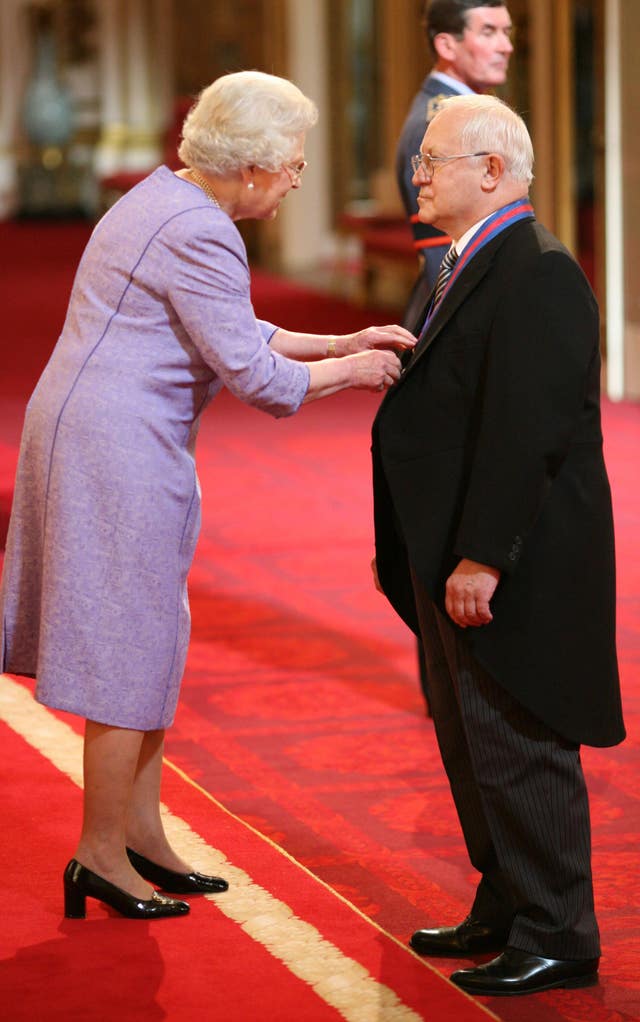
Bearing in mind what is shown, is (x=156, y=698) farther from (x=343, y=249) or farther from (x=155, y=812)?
(x=343, y=249)

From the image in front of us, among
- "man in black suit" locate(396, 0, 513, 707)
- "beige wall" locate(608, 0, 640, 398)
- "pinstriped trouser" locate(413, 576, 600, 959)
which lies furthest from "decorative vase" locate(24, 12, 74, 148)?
"pinstriped trouser" locate(413, 576, 600, 959)

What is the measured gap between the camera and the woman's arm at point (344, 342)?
3.26 m

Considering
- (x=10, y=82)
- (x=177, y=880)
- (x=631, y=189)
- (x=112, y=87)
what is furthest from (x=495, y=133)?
(x=10, y=82)

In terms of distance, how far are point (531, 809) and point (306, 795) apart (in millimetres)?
1252

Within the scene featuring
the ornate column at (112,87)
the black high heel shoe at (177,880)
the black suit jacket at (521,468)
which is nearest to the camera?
the black suit jacket at (521,468)

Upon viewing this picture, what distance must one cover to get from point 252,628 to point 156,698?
2.36 metres

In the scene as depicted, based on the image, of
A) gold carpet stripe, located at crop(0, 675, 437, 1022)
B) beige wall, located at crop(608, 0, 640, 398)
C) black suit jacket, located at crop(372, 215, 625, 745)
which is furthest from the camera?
beige wall, located at crop(608, 0, 640, 398)

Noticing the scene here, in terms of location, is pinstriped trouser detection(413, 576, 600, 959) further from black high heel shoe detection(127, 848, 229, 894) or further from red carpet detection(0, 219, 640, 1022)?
black high heel shoe detection(127, 848, 229, 894)

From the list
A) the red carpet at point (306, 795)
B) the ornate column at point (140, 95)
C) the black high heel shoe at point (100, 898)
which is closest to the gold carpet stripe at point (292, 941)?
the red carpet at point (306, 795)

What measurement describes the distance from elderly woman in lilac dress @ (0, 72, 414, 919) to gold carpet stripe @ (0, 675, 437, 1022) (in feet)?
0.82

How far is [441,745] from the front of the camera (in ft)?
10.6

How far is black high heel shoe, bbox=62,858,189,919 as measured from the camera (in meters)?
3.33

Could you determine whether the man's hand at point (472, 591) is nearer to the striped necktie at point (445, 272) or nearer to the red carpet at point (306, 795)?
the striped necktie at point (445, 272)

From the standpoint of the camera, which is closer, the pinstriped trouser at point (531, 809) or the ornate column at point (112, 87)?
the pinstriped trouser at point (531, 809)
